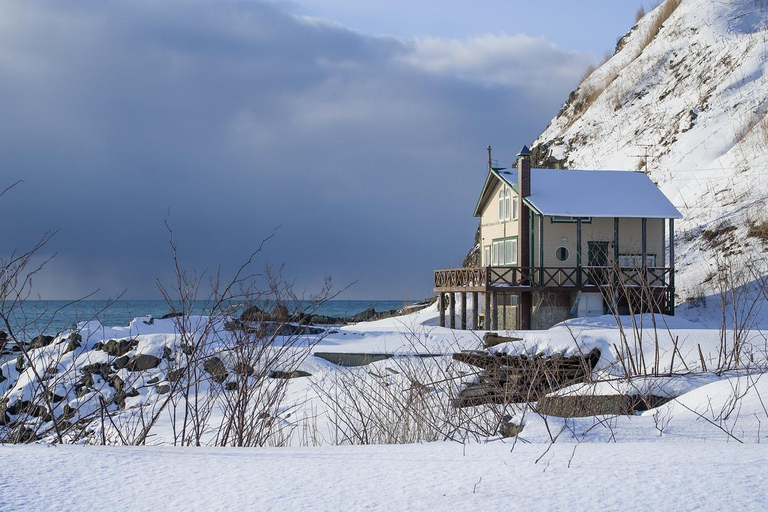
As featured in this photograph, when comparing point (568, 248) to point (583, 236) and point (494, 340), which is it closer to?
point (583, 236)

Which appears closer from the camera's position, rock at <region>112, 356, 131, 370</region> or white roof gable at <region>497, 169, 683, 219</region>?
rock at <region>112, 356, 131, 370</region>

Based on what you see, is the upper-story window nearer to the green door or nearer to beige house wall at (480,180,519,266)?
beige house wall at (480,180,519,266)

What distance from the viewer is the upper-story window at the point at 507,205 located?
3024cm

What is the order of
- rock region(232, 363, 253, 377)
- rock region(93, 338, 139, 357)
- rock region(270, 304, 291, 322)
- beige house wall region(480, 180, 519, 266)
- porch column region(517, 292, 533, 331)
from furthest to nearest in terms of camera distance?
beige house wall region(480, 180, 519, 266) → porch column region(517, 292, 533, 331) → rock region(93, 338, 139, 357) → rock region(270, 304, 291, 322) → rock region(232, 363, 253, 377)

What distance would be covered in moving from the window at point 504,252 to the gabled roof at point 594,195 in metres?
2.46

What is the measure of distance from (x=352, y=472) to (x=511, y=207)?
27081 mm

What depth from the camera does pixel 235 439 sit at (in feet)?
24.3

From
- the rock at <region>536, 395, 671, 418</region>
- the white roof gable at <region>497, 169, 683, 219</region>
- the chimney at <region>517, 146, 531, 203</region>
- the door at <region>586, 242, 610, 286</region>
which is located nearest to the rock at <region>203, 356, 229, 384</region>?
the rock at <region>536, 395, 671, 418</region>

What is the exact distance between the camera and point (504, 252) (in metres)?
31.1

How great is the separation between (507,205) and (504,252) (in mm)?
1964

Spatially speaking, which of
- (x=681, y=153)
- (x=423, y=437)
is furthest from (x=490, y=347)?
(x=681, y=153)

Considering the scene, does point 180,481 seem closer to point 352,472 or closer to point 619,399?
point 352,472

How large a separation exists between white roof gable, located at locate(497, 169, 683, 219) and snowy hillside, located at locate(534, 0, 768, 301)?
4.18 metres

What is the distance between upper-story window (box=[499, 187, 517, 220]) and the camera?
30237mm
